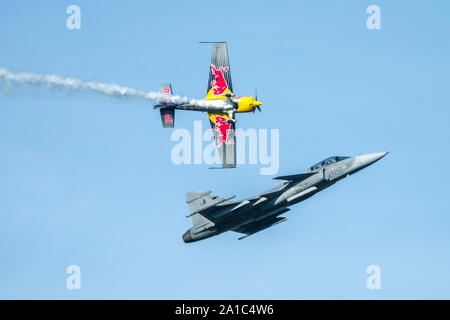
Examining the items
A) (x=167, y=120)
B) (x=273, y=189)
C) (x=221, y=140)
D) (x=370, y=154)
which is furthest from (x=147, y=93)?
(x=370, y=154)

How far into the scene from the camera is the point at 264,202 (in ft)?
217

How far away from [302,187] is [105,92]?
51.4ft

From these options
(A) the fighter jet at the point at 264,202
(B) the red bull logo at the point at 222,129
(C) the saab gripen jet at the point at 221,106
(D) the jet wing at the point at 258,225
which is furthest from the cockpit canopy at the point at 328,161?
(B) the red bull logo at the point at 222,129

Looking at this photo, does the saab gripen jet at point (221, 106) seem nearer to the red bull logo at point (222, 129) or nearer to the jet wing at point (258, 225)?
the red bull logo at point (222, 129)

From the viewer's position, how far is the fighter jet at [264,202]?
6481cm

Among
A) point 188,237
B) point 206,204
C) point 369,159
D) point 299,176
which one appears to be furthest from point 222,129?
point 369,159

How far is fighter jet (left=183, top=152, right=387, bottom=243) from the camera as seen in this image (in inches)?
2552

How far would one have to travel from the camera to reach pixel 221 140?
74.4 metres

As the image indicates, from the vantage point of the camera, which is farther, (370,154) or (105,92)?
(105,92)

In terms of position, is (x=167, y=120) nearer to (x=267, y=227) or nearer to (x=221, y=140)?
(x=221, y=140)

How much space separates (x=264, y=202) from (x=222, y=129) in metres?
10.2

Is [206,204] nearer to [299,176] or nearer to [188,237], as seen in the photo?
[188,237]

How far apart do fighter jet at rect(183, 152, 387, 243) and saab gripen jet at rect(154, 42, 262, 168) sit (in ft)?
19.8
